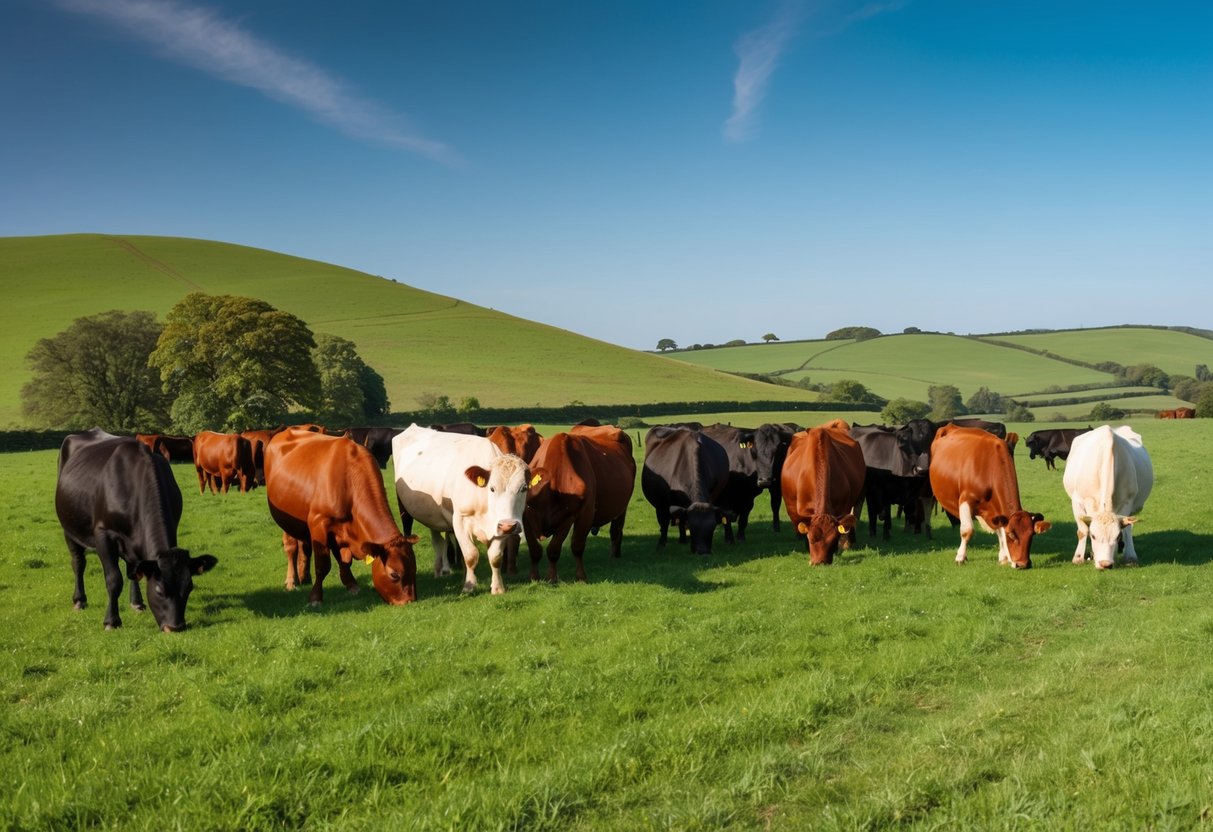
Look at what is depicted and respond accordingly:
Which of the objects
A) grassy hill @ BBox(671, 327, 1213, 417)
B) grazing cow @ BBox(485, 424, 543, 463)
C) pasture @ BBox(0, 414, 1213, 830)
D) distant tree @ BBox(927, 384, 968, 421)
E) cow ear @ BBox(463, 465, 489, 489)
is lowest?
pasture @ BBox(0, 414, 1213, 830)

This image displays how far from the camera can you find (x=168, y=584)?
9.31m

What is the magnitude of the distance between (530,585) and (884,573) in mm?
5078

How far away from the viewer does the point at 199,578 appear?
12.7 m

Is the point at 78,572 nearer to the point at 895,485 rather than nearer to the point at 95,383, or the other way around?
the point at 895,485

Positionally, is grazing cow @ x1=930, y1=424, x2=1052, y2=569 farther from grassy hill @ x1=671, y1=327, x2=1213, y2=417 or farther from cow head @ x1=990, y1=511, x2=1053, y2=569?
grassy hill @ x1=671, y1=327, x2=1213, y2=417

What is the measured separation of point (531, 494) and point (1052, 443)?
29.3m

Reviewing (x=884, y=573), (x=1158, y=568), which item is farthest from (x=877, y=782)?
(x=1158, y=568)

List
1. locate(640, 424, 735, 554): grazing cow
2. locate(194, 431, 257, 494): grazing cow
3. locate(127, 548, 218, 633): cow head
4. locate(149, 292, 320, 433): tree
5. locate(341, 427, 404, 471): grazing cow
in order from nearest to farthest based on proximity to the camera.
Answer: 1. locate(127, 548, 218, 633): cow head
2. locate(640, 424, 735, 554): grazing cow
3. locate(194, 431, 257, 494): grazing cow
4. locate(341, 427, 404, 471): grazing cow
5. locate(149, 292, 320, 433): tree

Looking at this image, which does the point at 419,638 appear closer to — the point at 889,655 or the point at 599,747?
the point at 599,747

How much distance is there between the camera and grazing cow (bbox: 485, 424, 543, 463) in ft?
52.0

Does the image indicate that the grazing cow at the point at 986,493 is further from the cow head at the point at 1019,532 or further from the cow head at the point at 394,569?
the cow head at the point at 394,569

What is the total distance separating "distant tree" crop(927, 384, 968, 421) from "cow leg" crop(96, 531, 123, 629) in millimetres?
68739

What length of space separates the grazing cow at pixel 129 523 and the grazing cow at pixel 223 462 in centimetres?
1398

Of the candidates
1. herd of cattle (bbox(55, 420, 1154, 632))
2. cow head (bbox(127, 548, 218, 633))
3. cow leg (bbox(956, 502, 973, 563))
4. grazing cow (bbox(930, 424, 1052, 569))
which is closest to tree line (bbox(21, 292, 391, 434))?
herd of cattle (bbox(55, 420, 1154, 632))
